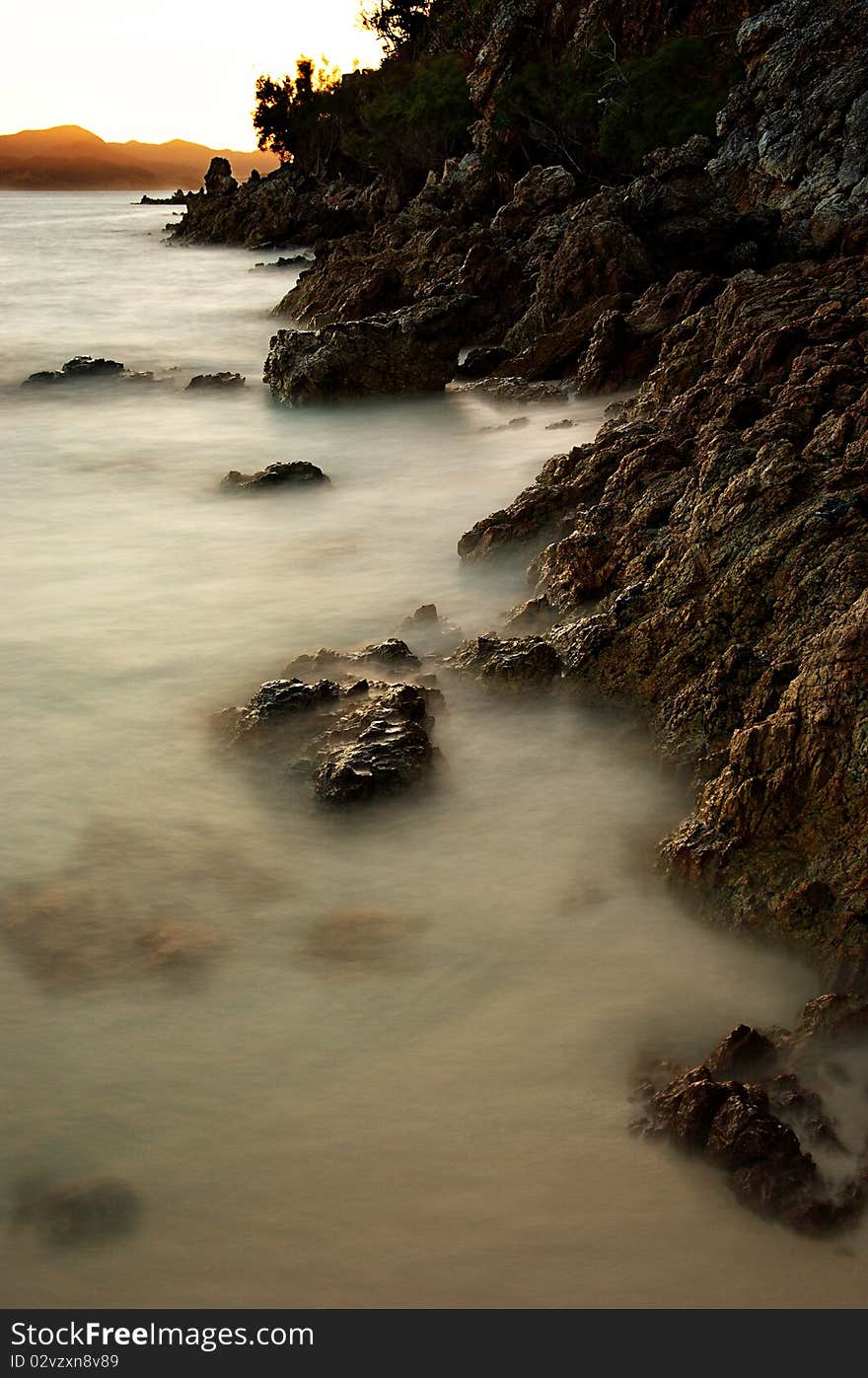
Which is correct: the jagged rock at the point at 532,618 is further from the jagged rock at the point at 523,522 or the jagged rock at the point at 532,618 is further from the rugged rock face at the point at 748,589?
the jagged rock at the point at 523,522

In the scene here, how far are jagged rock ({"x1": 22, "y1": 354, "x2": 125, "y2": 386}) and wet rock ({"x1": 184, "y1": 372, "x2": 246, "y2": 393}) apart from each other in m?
1.35

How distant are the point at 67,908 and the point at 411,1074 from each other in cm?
166

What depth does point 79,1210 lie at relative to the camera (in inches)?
133

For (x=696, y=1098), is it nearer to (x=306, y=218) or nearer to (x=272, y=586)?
(x=272, y=586)

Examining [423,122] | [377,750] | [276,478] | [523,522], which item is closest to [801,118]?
[276,478]

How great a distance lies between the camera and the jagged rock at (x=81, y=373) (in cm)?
1619

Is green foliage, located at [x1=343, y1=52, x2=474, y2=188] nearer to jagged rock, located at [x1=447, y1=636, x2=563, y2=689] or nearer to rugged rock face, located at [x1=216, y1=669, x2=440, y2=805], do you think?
jagged rock, located at [x1=447, y1=636, x2=563, y2=689]

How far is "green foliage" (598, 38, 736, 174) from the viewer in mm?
29109

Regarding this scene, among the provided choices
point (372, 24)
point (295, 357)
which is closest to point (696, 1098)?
point (295, 357)

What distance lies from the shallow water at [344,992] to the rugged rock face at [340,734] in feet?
0.49

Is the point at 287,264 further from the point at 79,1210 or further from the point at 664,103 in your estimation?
the point at 79,1210

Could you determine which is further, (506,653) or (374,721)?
(506,653)

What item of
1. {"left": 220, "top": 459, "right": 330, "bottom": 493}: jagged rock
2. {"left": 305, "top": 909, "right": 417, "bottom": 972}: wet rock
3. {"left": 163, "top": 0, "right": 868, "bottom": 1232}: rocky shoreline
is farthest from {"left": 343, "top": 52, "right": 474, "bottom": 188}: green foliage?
{"left": 305, "top": 909, "right": 417, "bottom": 972}: wet rock

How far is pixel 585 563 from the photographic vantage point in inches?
279
